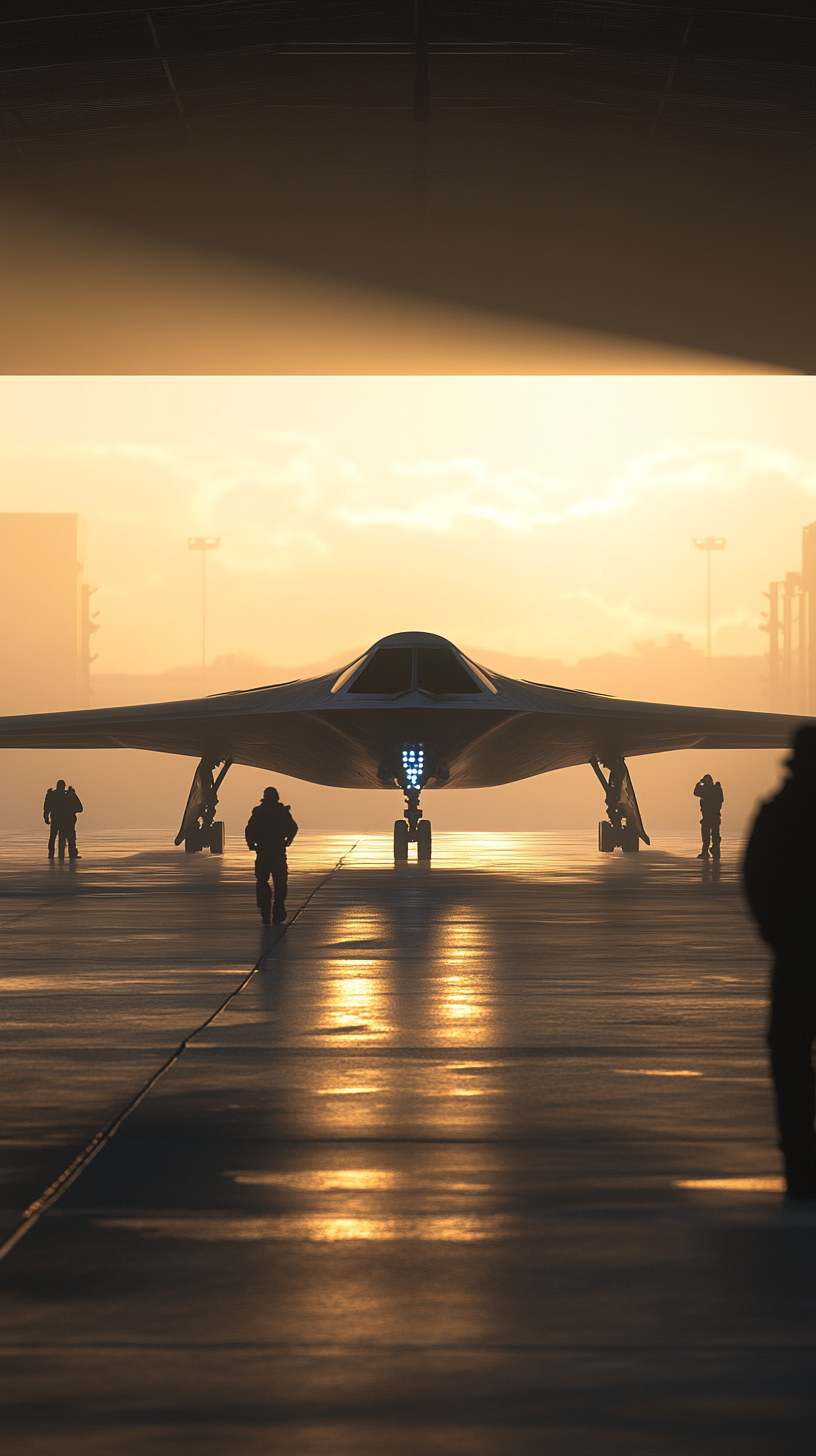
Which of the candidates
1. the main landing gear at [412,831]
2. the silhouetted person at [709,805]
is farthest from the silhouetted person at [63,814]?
the silhouetted person at [709,805]

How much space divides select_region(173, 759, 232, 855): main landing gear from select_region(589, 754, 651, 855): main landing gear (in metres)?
7.62

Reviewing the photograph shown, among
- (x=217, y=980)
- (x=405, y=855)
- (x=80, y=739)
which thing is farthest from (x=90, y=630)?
(x=217, y=980)

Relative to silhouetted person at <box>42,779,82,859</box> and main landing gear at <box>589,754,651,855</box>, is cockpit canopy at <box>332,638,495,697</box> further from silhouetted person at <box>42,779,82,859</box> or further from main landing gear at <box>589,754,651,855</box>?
silhouetted person at <box>42,779,82,859</box>

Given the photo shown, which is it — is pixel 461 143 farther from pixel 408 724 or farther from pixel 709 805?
pixel 709 805

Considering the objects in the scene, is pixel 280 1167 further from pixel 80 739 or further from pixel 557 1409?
pixel 80 739

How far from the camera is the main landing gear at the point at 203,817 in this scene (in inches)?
1169

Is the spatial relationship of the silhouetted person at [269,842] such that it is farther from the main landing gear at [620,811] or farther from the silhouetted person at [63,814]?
the main landing gear at [620,811]

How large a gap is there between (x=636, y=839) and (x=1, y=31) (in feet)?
67.9

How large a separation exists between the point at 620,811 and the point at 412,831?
6.71 m

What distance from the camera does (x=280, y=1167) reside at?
16.3 feet

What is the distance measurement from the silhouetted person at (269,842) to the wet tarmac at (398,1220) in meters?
3.70

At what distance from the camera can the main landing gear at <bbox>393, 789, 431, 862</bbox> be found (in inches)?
956

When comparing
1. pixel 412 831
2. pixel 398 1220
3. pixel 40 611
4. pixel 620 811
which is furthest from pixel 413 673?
pixel 40 611

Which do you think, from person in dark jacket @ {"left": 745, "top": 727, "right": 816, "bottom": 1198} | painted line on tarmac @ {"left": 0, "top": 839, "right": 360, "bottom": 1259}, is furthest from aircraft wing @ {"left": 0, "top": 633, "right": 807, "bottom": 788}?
person in dark jacket @ {"left": 745, "top": 727, "right": 816, "bottom": 1198}
